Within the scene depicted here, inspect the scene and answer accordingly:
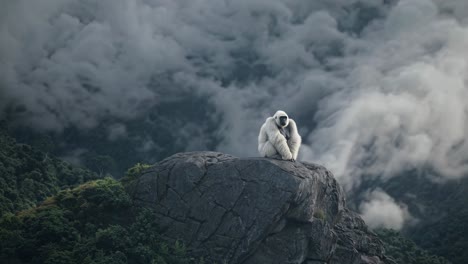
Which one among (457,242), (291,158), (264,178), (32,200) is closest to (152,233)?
(264,178)

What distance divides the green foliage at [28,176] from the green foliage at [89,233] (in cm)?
2590

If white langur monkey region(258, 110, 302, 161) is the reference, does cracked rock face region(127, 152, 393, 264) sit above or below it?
below

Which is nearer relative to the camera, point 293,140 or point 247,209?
point 247,209

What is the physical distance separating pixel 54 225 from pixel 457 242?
373ft

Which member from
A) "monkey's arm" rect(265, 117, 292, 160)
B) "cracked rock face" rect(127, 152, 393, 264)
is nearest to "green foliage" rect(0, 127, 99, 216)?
"cracked rock face" rect(127, 152, 393, 264)

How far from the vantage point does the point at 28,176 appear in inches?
3447

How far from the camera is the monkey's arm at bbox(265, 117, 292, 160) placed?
41125 mm

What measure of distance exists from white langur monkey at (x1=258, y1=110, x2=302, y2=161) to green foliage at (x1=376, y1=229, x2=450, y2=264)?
3248 centimetres

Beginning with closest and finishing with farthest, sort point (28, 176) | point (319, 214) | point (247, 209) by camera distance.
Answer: point (247, 209), point (319, 214), point (28, 176)

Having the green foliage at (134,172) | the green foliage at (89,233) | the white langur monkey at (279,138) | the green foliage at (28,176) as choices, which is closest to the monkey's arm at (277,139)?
the white langur monkey at (279,138)

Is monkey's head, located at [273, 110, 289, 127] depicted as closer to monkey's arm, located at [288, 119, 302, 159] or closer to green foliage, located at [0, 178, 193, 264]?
monkey's arm, located at [288, 119, 302, 159]

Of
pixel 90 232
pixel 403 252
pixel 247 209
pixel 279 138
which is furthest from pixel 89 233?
pixel 403 252

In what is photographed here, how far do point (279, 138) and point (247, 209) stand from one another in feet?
19.0

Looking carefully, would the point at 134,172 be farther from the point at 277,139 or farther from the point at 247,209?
the point at 277,139
